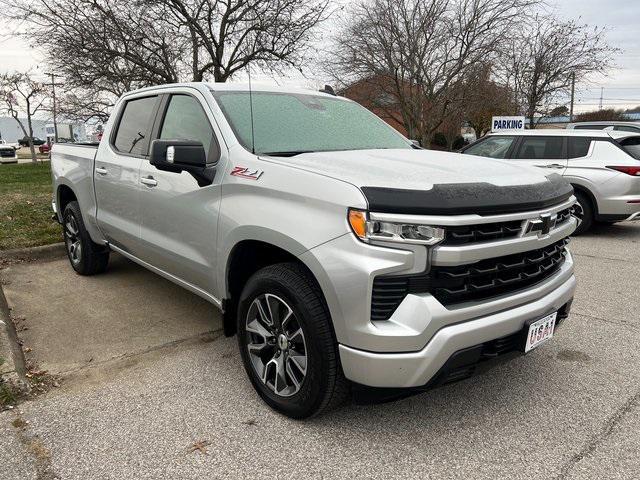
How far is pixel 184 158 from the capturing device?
2961mm

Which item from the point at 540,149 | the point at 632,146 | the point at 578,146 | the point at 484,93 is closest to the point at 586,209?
the point at 578,146

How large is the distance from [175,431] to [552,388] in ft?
7.19

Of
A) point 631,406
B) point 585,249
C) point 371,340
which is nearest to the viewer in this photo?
point 371,340

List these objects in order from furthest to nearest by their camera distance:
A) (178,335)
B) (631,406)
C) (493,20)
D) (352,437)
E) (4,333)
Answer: (493,20) → (178,335) → (4,333) → (631,406) → (352,437)

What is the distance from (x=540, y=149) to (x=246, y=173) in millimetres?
7052

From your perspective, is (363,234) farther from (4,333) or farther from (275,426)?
(4,333)

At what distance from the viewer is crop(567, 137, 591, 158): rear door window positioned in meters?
8.14

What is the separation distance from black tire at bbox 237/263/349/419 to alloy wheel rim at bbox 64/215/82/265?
10.4 ft

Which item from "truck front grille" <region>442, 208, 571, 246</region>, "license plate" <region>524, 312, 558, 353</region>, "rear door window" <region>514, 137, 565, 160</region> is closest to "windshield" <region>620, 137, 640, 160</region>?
"rear door window" <region>514, 137, 565, 160</region>

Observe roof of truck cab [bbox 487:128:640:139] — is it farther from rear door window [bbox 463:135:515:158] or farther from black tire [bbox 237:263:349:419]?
black tire [bbox 237:263:349:419]

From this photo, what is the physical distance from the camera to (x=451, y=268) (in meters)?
2.34

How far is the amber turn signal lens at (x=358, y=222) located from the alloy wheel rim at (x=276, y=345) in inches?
23.3

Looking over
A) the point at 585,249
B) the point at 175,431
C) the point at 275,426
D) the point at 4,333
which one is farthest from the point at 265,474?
the point at 585,249

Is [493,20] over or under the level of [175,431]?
over
